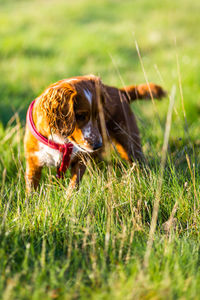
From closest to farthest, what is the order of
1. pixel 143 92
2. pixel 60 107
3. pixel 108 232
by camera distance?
pixel 108 232
pixel 60 107
pixel 143 92

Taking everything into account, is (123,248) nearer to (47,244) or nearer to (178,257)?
(178,257)

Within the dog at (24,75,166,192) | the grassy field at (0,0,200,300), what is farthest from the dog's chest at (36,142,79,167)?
the grassy field at (0,0,200,300)

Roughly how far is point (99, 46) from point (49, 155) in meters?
6.42

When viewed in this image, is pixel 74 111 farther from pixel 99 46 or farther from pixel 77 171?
pixel 99 46

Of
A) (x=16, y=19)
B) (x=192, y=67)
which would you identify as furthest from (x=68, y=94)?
(x=16, y=19)

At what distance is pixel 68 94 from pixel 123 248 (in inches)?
46.9

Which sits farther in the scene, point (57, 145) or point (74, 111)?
point (57, 145)

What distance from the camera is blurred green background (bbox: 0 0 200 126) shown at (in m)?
5.63

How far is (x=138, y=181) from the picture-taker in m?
2.55

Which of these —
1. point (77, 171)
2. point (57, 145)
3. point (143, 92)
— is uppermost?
point (143, 92)

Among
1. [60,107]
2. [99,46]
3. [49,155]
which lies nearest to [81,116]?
[60,107]

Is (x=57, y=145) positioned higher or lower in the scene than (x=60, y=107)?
lower

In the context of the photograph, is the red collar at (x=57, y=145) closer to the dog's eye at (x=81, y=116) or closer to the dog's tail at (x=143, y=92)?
the dog's eye at (x=81, y=116)

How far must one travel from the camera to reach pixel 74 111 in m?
2.63
